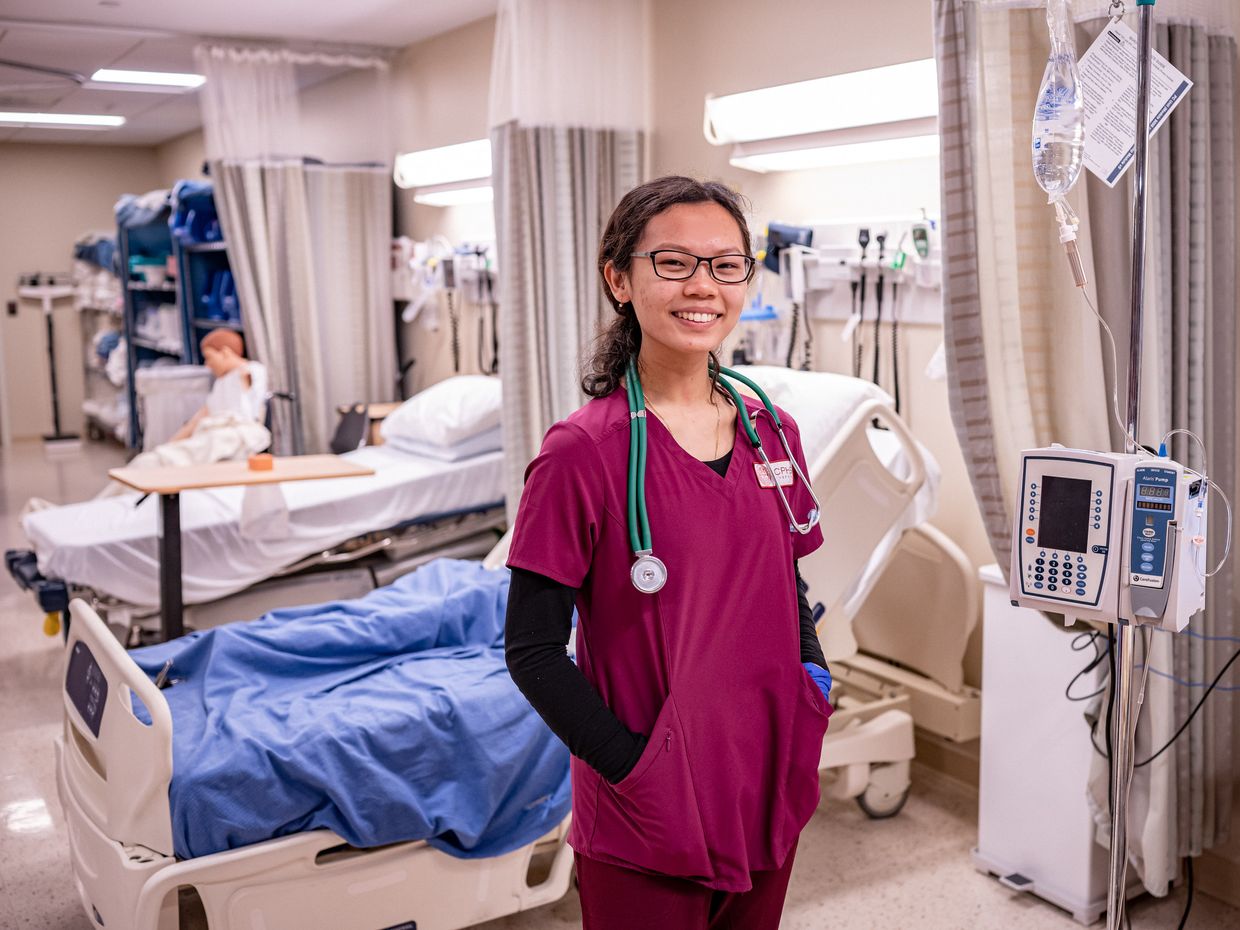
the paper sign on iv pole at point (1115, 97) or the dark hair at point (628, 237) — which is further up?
the paper sign on iv pole at point (1115, 97)

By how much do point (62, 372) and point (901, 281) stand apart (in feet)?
29.3

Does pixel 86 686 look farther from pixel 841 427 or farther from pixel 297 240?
pixel 297 240

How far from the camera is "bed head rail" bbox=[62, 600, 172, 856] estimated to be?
2.06 meters

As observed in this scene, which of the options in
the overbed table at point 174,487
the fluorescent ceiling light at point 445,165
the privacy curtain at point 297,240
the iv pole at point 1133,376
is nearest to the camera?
Result: the iv pole at point 1133,376

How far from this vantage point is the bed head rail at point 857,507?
2.76 meters

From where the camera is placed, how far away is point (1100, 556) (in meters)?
1.64

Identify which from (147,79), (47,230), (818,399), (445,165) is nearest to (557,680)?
(818,399)

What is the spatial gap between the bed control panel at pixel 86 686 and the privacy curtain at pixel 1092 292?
1.78 meters

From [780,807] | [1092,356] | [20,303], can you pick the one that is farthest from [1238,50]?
[20,303]

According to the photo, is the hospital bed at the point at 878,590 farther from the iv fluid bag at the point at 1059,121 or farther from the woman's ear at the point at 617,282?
the woman's ear at the point at 617,282

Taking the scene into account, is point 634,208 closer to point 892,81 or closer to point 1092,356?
point 1092,356

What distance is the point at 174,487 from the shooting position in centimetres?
358

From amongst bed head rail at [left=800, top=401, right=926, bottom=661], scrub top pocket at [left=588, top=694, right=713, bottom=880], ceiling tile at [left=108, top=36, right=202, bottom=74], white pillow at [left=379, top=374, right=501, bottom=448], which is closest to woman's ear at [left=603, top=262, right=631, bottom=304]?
scrub top pocket at [left=588, top=694, right=713, bottom=880]

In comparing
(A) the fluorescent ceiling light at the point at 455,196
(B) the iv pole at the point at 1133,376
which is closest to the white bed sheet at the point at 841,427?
(B) the iv pole at the point at 1133,376
